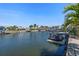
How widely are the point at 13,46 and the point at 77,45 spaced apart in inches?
33.7

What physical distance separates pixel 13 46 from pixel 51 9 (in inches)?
28.0

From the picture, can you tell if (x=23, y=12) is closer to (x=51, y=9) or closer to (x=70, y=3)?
(x=51, y=9)

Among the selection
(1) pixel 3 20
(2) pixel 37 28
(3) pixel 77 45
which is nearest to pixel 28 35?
(2) pixel 37 28

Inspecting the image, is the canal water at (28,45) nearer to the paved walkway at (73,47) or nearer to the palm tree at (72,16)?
the paved walkway at (73,47)

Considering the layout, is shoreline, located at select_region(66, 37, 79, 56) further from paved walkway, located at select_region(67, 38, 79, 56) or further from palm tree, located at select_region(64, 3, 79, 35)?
palm tree, located at select_region(64, 3, 79, 35)

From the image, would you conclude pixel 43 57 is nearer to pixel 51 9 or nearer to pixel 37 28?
pixel 37 28

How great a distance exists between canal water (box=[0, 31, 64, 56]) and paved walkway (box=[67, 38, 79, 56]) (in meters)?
0.09

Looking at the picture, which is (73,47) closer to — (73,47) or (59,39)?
(73,47)

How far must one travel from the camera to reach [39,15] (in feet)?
11.9

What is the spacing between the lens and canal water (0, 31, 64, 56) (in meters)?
3.62

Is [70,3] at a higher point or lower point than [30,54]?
higher

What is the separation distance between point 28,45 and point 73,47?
23.7 inches

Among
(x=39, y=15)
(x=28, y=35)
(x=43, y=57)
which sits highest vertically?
(x=39, y=15)

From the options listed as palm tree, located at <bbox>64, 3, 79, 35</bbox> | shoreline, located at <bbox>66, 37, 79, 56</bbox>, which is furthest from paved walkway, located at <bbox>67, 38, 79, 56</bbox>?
palm tree, located at <bbox>64, 3, 79, 35</bbox>
